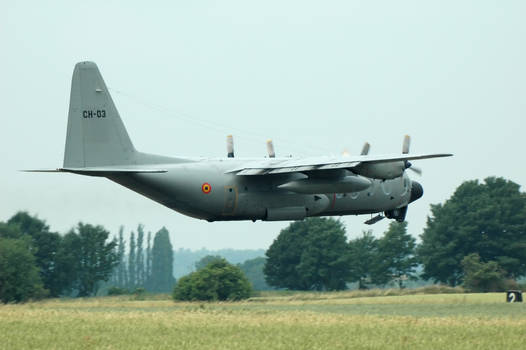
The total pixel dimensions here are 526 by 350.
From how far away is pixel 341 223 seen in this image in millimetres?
93062

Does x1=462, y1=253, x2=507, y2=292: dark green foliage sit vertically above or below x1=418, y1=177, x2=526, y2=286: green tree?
below

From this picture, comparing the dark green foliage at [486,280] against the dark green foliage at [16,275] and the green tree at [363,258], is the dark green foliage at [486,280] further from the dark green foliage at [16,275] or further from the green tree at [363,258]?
the dark green foliage at [16,275]

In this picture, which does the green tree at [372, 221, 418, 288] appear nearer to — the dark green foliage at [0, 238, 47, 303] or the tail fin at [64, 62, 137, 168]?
the dark green foliage at [0, 238, 47, 303]

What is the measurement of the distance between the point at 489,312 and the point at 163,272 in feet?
383

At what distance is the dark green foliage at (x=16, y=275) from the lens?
62.6m

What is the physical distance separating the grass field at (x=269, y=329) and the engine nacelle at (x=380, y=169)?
6.73 meters

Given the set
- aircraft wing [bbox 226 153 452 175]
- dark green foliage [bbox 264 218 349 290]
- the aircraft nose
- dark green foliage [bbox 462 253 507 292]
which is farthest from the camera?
dark green foliage [bbox 264 218 349 290]

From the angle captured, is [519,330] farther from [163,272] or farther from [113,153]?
[163,272]

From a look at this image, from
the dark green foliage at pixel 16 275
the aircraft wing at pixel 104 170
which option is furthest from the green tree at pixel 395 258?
the aircraft wing at pixel 104 170

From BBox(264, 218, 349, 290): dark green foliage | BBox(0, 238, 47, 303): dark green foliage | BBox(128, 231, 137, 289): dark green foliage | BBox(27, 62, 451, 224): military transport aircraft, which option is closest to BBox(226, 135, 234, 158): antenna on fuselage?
BBox(27, 62, 451, 224): military transport aircraft

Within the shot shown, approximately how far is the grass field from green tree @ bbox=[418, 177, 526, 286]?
43.7m

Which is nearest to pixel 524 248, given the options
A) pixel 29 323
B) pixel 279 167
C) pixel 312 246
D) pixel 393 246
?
pixel 393 246

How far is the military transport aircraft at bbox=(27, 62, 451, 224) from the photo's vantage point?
38844 millimetres

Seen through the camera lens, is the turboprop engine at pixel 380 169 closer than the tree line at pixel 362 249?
Yes
